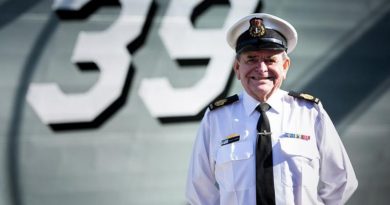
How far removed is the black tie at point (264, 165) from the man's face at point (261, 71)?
0.27ft

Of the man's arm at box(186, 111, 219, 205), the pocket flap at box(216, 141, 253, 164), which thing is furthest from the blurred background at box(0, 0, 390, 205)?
the pocket flap at box(216, 141, 253, 164)

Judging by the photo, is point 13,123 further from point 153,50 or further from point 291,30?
point 291,30

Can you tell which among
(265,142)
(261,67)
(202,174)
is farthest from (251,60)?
(202,174)

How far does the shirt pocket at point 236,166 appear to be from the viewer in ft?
→ 4.11

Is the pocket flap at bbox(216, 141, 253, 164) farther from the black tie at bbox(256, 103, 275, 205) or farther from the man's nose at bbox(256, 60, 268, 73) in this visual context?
the man's nose at bbox(256, 60, 268, 73)

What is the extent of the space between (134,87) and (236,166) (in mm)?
904

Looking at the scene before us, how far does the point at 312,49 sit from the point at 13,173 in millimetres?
1454

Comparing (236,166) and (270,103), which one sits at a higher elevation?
(270,103)

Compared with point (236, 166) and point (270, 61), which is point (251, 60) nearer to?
point (270, 61)

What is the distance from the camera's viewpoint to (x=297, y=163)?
1263 mm

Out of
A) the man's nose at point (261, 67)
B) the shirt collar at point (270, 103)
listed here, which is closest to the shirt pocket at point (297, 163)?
the shirt collar at point (270, 103)

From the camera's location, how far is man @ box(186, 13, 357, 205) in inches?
49.1

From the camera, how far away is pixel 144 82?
2.06 metres

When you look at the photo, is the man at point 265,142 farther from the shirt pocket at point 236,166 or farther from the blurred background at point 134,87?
the blurred background at point 134,87
